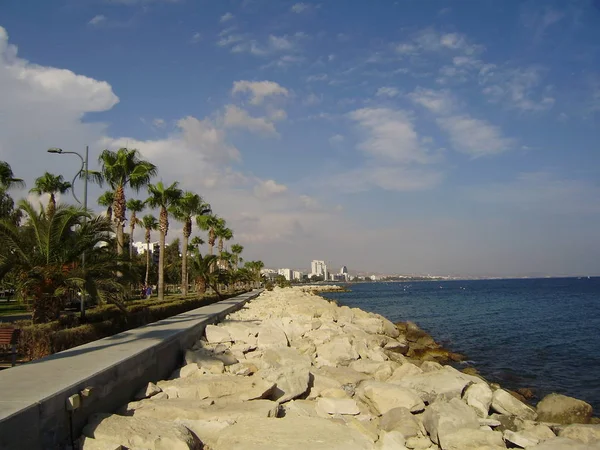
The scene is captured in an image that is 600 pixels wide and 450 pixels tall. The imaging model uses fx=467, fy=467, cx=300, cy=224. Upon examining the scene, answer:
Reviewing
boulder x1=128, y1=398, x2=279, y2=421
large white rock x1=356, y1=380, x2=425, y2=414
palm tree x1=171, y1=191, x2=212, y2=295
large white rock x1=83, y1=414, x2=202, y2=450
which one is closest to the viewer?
large white rock x1=83, y1=414, x2=202, y2=450

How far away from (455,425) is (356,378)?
357 centimetres

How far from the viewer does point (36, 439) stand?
4.71 metres

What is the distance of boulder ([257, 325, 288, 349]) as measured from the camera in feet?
→ 39.5

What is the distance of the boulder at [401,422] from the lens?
22.8 ft

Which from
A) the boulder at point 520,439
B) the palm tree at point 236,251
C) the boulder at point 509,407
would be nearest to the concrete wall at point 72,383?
the boulder at point 520,439

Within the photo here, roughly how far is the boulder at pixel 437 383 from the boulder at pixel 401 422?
1.18 meters

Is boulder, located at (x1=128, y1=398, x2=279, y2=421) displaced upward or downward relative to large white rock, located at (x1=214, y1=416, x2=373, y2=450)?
upward

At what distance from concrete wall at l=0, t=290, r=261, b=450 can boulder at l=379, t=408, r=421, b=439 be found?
3946mm

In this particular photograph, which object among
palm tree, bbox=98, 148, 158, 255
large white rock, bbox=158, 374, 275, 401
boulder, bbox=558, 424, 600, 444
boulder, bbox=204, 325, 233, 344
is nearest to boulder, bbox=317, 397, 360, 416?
large white rock, bbox=158, 374, 275, 401

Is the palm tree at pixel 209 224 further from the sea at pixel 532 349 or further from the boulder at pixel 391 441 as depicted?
the boulder at pixel 391 441

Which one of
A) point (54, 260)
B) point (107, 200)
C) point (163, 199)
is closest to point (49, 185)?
point (107, 200)

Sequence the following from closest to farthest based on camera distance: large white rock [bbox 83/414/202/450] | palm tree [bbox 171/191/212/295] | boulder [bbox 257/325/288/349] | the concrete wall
→ the concrete wall → large white rock [bbox 83/414/202/450] → boulder [bbox 257/325/288/349] → palm tree [bbox 171/191/212/295]

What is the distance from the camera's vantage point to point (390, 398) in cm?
787

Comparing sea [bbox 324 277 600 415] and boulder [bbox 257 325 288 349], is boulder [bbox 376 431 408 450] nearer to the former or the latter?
boulder [bbox 257 325 288 349]
